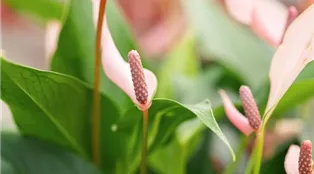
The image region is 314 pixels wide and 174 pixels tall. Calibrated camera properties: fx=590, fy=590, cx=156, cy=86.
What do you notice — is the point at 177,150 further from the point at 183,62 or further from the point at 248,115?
the point at 183,62

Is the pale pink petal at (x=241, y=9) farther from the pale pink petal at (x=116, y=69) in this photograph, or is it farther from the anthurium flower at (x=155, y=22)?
the anthurium flower at (x=155, y=22)

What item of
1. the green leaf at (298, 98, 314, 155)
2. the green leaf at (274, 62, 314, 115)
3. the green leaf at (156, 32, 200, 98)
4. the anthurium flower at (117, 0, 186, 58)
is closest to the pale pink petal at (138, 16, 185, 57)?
the anthurium flower at (117, 0, 186, 58)

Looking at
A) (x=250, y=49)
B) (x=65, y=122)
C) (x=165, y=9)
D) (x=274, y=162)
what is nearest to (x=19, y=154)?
(x=65, y=122)

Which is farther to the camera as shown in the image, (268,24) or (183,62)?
(183,62)

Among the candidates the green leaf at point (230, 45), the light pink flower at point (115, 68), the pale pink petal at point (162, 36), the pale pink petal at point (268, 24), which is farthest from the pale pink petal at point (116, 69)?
the pale pink petal at point (162, 36)

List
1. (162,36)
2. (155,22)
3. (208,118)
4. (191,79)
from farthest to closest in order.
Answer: (155,22), (162,36), (191,79), (208,118)

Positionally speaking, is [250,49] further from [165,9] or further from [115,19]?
[165,9]

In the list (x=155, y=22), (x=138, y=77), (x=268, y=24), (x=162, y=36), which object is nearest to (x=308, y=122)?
(x=268, y=24)
